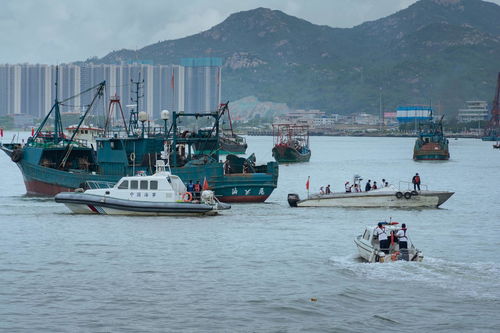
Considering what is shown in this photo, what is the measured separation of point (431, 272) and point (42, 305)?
1424 centimetres

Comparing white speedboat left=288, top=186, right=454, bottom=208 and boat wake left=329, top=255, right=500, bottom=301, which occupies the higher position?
white speedboat left=288, top=186, right=454, bottom=208

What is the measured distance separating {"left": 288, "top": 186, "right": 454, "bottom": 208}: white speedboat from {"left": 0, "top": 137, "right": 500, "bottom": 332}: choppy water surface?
0.86 metres

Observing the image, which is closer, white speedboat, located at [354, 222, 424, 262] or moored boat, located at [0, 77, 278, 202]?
white speedboat, located at [354, 222, 424, 262]

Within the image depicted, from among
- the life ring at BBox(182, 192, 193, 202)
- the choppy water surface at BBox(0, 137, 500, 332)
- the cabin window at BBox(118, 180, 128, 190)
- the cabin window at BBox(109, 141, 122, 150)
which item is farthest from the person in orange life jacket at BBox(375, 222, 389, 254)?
the cabin window at BBox(109, 141, 122, 150)

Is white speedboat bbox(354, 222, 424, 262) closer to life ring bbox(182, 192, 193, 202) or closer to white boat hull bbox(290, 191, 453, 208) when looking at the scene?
life ring bbox(182, 192, 193, 202)

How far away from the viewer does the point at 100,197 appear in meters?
50.6

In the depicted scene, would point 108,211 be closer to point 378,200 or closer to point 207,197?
point 207,197

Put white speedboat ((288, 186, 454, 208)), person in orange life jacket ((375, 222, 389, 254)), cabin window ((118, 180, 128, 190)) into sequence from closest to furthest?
person in orange life jacket ((375, 222, 389, 254)) < cabin window ((118, 180, 128, 190)) < white speedboat ((288, 186, 454, 208))

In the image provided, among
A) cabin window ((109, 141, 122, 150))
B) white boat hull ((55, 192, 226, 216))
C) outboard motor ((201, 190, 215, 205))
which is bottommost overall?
white boat hull ((55, 192, 226, 216))

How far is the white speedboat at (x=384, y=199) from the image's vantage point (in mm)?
56312

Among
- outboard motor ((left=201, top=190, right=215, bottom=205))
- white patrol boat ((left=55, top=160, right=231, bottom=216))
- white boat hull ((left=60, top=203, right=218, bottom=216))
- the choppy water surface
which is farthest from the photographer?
outboard motor ((left=201, top=190, right=215, bottom=205))

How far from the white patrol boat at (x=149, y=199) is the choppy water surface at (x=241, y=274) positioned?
642 millimetres

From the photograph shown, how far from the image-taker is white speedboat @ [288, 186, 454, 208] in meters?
56.3

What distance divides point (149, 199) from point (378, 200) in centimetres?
1469
